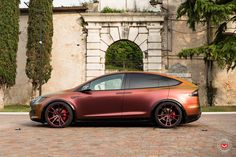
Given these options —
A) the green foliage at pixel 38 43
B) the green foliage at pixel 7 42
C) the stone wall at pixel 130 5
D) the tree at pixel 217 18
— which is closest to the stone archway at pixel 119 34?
the stone wall at pixel 130 5

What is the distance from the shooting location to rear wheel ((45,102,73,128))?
9.10 meters

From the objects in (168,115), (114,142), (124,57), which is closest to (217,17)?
(168,115)

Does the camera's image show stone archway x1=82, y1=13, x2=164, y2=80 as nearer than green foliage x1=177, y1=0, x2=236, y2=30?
No

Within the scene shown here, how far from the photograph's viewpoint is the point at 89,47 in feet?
68.9

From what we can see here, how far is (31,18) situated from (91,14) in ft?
11.0

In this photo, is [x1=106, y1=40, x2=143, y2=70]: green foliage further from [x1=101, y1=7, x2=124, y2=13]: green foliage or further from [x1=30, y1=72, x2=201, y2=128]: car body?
[x1=30, y1=72, x2=201, y2=128]: car body

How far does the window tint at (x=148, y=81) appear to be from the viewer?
9266 millimetres

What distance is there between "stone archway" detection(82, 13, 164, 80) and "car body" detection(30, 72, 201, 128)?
37.4ft

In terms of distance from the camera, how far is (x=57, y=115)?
914 centimetres

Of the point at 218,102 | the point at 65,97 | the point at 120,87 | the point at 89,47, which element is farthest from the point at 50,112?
the point at 218,102

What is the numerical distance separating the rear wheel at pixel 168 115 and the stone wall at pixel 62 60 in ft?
41.4

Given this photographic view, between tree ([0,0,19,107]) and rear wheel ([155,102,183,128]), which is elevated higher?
tree ([0,0,19,107])

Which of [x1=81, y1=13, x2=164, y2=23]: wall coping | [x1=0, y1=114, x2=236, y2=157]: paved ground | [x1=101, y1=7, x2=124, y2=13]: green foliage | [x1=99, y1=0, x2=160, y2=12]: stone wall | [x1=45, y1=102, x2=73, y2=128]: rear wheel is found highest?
[x1=99, y1=0, x2=160, y2=12]: stone wall

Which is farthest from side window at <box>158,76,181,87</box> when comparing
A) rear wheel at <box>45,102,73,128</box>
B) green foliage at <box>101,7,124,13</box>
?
green foliage at <box>101,7,124,13</box>
